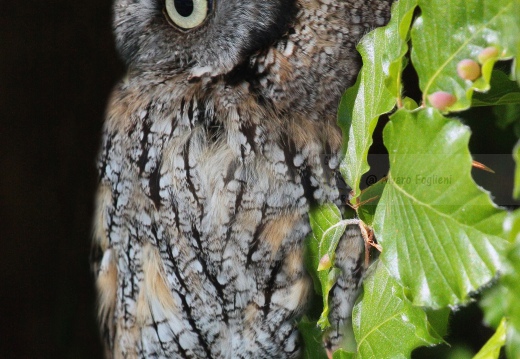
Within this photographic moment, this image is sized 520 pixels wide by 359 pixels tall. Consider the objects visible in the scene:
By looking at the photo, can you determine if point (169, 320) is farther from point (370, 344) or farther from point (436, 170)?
point (436, 170)

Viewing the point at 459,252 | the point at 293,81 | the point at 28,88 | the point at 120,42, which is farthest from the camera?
the point at 28,88

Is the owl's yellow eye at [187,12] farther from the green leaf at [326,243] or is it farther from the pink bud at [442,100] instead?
the pink bud at [442,100]

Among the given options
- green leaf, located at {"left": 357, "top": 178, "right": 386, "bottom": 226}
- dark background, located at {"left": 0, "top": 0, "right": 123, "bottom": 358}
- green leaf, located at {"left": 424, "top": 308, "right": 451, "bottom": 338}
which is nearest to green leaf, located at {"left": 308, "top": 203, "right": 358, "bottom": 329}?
green leaf, located at {"left": 357, "top": 178, "right": 386, "bottom": 226}

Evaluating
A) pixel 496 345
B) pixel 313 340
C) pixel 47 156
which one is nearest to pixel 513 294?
pixel 496 345

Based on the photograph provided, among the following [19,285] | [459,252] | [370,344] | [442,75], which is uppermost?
[442,75]

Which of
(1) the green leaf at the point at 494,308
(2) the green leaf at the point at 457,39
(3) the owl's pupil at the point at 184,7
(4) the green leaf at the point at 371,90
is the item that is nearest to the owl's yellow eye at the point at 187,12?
(3) the owl's pupil at the point at 184,7

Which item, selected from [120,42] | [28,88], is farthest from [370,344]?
[28,88]
